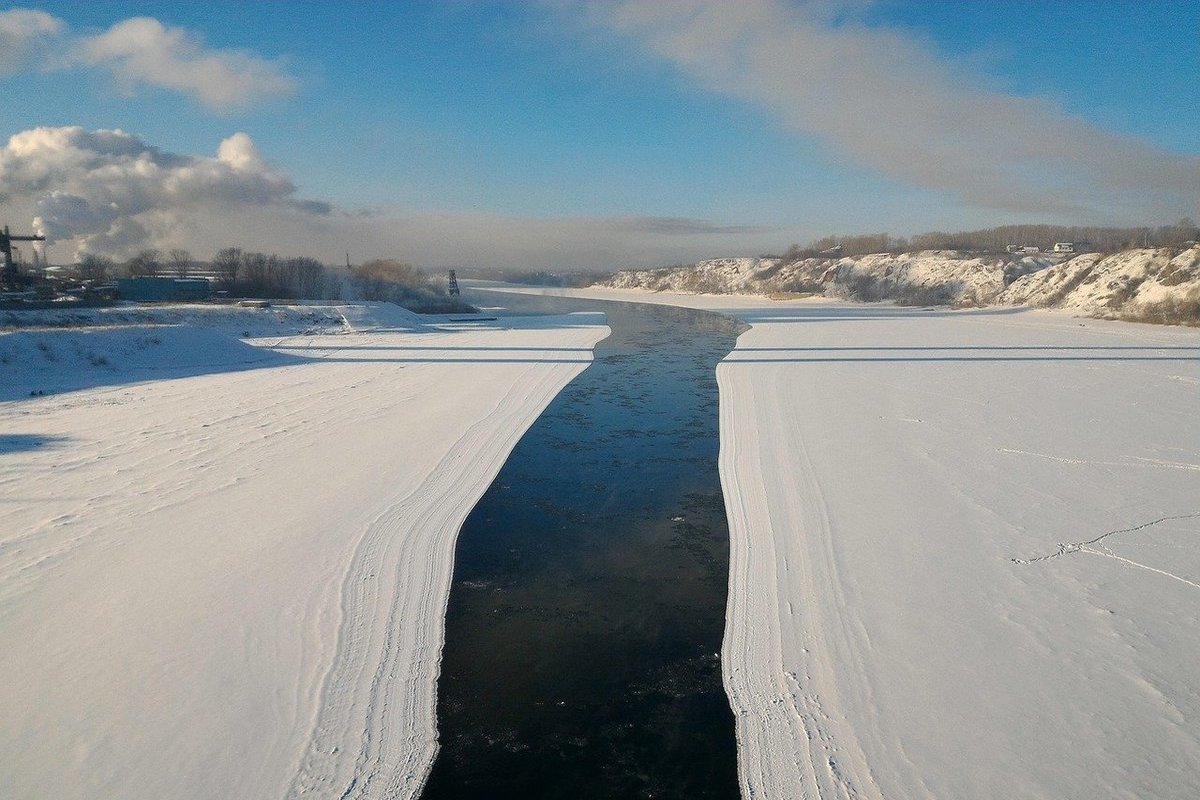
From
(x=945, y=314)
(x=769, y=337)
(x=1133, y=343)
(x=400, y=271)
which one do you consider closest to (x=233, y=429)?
(x=769, y=337)

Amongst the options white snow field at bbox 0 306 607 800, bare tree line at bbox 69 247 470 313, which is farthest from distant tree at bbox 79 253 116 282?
white snow field at bbox 0 306 607 800

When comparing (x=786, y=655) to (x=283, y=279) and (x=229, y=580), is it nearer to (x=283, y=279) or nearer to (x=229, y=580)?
(x=229, y=580)

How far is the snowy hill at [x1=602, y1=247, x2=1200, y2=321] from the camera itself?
101 ft

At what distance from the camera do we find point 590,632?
5.43 meters

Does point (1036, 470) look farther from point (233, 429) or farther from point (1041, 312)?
point (1041, 312)

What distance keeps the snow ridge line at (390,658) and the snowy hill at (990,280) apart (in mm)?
32601

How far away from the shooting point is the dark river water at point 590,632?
13.0 ft

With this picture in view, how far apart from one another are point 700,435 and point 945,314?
33.3 metres

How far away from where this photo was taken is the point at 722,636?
5.34m

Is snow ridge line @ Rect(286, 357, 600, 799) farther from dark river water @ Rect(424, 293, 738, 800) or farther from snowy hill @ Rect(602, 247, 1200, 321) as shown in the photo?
snowy hill @ Rect(602, 247, 1200, 321)

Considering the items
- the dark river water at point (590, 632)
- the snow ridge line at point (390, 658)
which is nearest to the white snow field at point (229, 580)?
the snow ridge line at point (390, 658)

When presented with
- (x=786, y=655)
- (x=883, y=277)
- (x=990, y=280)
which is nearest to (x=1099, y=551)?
(x=786, y=655)

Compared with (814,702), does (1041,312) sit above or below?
above

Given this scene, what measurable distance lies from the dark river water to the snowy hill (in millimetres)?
29720
